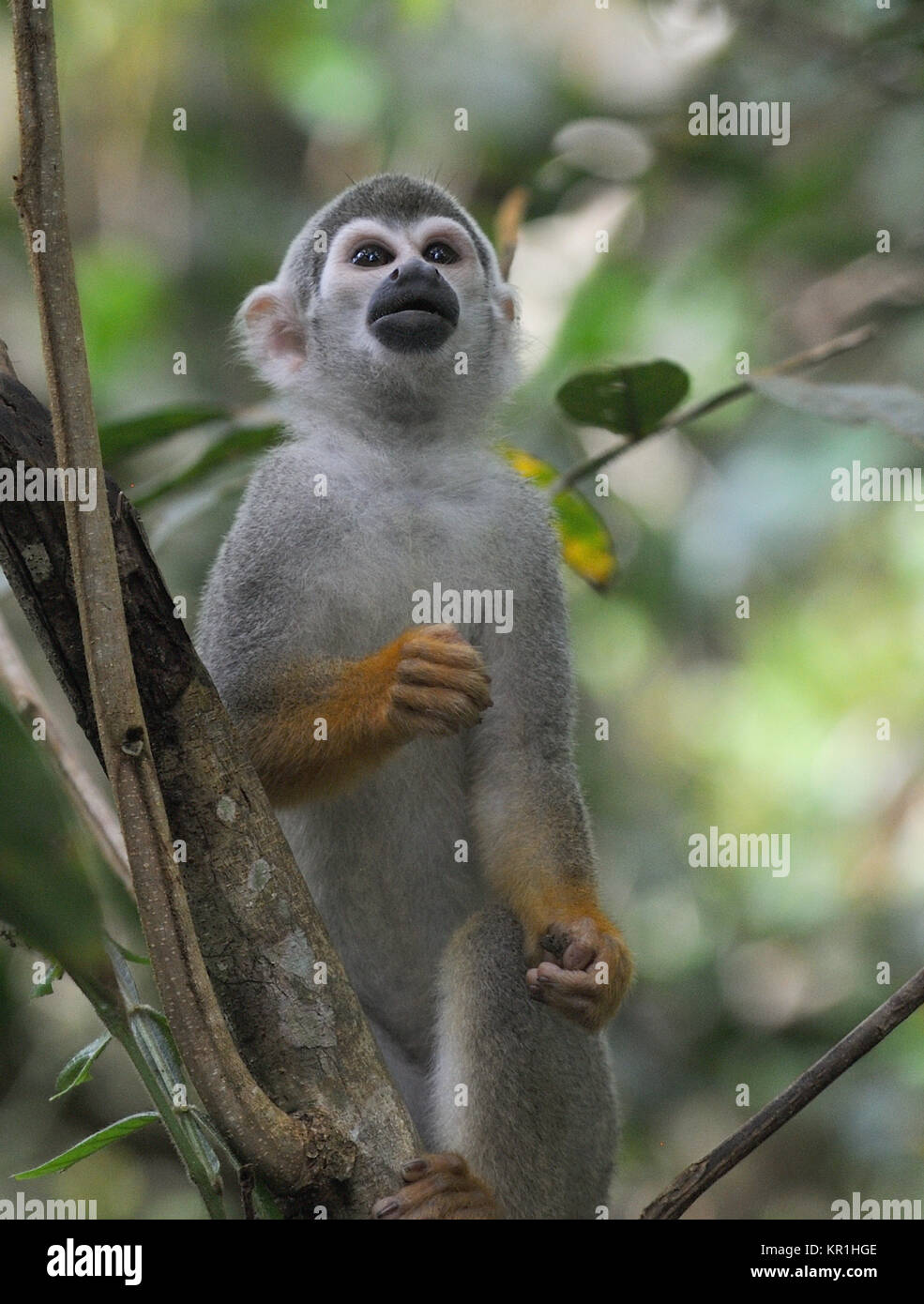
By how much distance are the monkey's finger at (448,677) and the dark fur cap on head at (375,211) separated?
1.41 metres

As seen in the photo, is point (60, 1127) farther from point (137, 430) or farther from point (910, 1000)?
point (910, 1000)

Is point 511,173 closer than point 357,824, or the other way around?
point 357,824

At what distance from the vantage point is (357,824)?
128 inches

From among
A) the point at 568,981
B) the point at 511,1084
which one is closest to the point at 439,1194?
the point at 511,1084

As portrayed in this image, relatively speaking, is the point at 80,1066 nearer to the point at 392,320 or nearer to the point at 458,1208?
the point at 458,1208

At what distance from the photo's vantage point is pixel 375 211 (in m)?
3.63

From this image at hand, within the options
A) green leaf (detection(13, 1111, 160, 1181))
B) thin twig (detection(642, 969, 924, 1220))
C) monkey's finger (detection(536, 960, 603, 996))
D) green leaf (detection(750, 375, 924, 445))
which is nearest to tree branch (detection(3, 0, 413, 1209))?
green leaf (detection(13, 1111, 160, 1181))

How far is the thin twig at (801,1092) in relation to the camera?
215 cm

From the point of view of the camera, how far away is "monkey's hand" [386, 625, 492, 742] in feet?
A: 8.96

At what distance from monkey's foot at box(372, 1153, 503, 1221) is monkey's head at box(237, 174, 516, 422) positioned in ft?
6.30

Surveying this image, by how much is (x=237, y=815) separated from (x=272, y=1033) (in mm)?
376

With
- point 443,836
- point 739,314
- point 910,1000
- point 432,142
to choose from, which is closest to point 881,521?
point 739,314

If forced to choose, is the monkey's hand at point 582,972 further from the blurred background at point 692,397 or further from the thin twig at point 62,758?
the blurred background at point 692,397

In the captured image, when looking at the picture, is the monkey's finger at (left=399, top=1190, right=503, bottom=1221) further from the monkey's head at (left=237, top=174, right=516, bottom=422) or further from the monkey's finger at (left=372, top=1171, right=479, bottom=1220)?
the monkey's head at (left=237, top=174, right=516, bottom=422)
